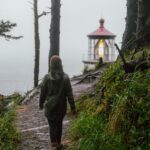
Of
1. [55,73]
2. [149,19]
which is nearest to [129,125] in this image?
[55,73]

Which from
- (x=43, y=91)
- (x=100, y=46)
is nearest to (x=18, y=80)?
(x=100, y=46)

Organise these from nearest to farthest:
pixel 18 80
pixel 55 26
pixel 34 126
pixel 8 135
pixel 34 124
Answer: pixel 8 135
pixel 34 126
pixel 34 124
pixel 55 26
pixel 18 80

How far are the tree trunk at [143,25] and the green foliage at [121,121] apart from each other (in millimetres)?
2403

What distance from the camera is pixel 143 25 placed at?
46.3 feet

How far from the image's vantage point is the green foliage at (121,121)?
8773 millimetres

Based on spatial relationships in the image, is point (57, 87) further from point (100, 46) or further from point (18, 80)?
point (18, 80)

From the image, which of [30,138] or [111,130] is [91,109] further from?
[111,130]

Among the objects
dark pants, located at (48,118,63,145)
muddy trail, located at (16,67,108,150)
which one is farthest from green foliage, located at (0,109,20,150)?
dark pants, located at (48,118,63,145)

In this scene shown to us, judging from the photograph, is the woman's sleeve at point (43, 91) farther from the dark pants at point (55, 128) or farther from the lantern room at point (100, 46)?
the lantern room at point (100, 46)

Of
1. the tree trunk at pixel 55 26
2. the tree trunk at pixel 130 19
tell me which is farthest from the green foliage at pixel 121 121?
the tree trunk at pixel 55 26

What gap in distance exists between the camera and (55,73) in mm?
10000

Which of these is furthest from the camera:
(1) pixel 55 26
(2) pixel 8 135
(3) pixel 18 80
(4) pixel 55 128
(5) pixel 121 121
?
(3) pixel 18 80

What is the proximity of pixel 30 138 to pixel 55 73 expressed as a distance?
97.2 inches

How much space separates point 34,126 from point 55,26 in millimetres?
11942
